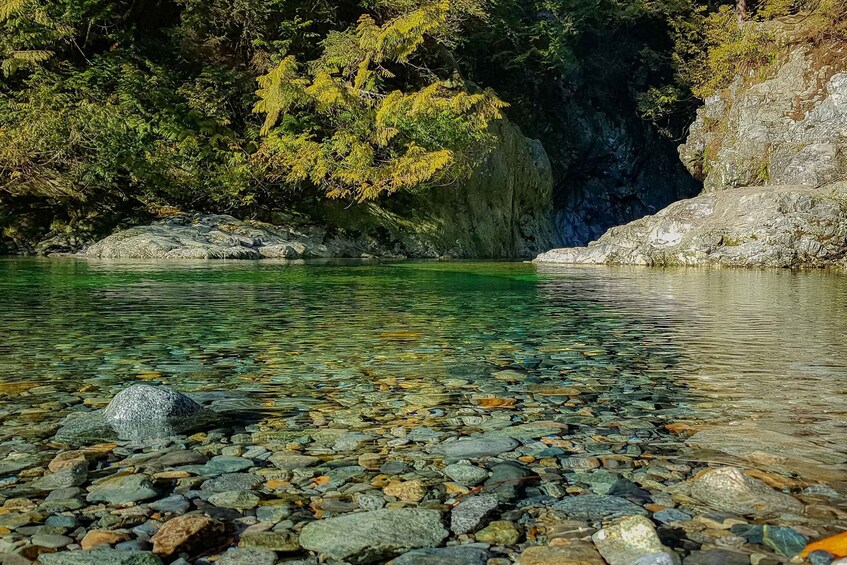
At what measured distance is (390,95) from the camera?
19.0 metres

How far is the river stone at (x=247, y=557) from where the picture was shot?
5.01ft

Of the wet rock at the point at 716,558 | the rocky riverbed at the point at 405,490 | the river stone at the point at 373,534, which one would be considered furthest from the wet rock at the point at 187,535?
the wet rock at the point at 716,558

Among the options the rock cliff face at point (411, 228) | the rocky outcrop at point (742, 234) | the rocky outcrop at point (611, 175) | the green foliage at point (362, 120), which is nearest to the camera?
the rocky outcrop at point (742, 234)

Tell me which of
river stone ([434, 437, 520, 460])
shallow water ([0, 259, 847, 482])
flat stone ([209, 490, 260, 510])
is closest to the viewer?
flat stone ([209, 490, 260, 510])

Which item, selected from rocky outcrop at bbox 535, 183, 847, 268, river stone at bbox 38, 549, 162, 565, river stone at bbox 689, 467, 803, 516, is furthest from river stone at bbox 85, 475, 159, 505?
rocky outcrop at bbox 535, 183, 847, 268

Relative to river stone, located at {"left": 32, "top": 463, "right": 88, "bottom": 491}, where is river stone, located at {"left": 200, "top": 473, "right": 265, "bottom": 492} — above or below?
below

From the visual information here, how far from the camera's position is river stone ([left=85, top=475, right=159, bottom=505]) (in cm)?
187

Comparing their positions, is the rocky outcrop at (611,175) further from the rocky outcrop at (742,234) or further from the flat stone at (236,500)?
the flat stone at (236,500)

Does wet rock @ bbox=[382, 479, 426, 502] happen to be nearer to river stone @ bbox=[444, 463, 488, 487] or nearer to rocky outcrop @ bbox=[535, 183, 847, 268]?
river stone @ bbox=[444, 463, 488, 487]

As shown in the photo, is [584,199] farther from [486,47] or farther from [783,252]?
[783,252]

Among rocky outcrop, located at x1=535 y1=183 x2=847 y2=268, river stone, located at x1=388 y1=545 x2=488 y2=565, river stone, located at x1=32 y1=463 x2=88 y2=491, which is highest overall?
rocky outcrop, located at x1=535 y1=183 x2=847 y2=268

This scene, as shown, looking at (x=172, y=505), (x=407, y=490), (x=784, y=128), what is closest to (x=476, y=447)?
(x=407, y=490)

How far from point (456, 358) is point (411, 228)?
18.2 meters

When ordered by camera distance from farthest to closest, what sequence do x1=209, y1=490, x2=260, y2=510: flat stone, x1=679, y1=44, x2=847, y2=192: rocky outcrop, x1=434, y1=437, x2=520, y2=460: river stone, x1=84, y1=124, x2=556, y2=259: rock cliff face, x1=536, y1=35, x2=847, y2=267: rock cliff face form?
x1=679, y1=44, x2=847, y2=192: rocky outcrop, x1=84, y1=124, x2=556, y2=259: rock cliff face, x1=536, y1=35, x2=847, y2=267: rock cliff face, x1=434, y1=437, x2=520, y2=460: river stone, x1=209, y1=490, x2=260, y2=510: flat stone
